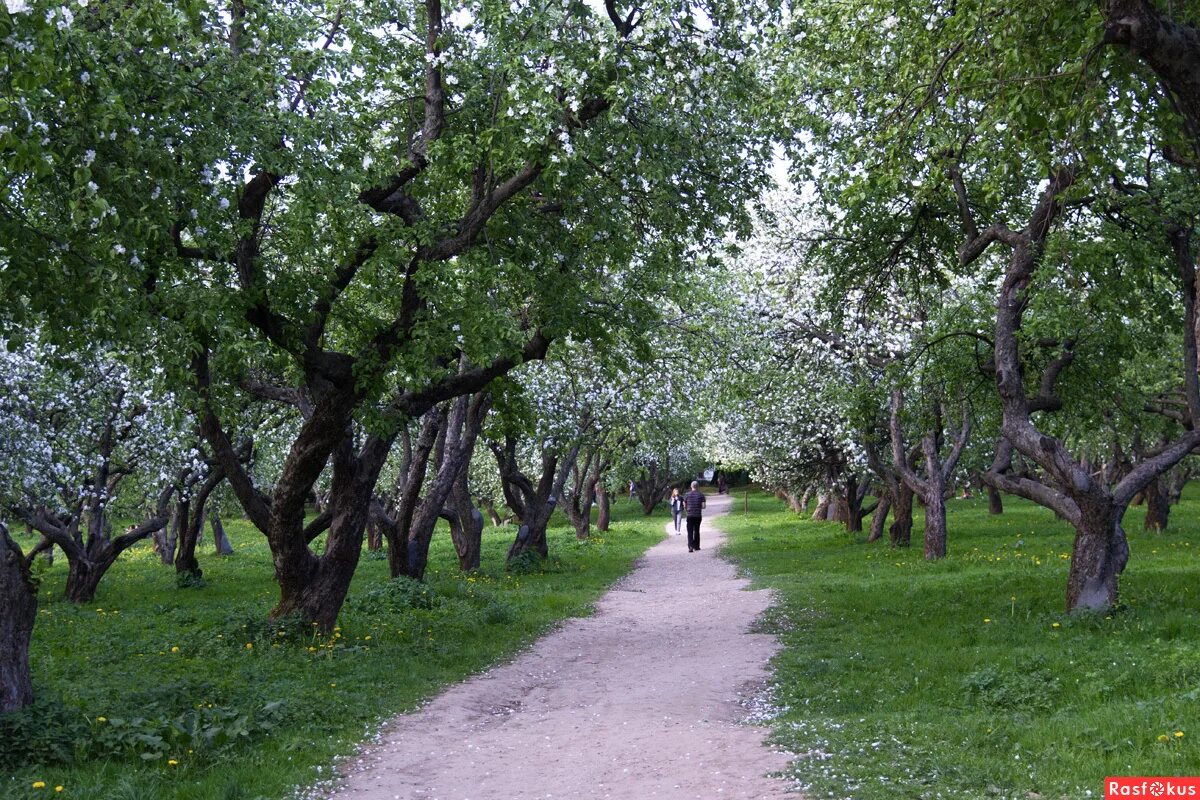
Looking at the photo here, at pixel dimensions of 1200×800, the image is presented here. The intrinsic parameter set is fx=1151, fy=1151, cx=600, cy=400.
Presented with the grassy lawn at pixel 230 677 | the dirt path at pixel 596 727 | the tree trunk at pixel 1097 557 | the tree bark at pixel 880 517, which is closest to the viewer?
the dirt path at pixel 596 727

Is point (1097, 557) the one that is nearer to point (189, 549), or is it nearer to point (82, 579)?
point (82, 579)

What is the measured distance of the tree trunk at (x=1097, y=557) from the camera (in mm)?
14531

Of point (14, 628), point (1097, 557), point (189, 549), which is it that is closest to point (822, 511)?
point (189, 549)

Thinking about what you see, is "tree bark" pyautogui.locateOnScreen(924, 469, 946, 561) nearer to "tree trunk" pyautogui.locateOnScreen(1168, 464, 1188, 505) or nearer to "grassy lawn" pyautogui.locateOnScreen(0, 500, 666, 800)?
"grassy lawn" pyautogui.locateOnScreen(0, 500, 666, 800)

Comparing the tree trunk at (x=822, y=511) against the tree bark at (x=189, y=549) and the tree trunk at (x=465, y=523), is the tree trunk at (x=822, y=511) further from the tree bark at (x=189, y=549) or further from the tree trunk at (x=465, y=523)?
the tree bark at (x=189, y=549)

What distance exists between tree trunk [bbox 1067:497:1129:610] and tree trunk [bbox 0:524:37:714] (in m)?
12.0

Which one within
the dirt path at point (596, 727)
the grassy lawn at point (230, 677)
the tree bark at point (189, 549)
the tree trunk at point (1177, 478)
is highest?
the tree trunk at point (1177, 478)

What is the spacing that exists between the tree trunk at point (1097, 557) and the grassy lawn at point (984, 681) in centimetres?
33

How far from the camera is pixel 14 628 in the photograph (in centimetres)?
929

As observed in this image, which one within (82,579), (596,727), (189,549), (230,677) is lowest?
(596,727)

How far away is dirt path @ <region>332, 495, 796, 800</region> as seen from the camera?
7.98 meters

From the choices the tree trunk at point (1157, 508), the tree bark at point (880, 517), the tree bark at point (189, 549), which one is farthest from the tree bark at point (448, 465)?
the tree trunk at point (1157, 508)

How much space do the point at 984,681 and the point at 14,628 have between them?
8384 millimetres

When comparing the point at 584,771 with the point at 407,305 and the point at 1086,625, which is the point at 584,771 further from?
the point at 1086,625
